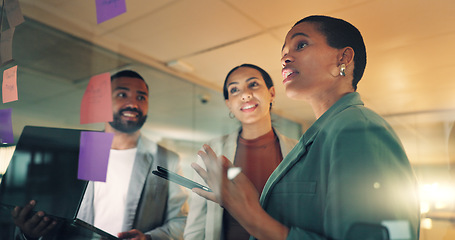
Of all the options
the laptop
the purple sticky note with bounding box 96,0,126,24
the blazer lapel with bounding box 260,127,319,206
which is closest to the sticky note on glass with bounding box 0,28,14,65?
the laptop

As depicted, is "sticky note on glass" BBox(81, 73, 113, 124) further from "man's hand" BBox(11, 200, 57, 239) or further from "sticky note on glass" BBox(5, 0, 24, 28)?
"sticky note on glass" BBox(5, 0, 24, 28)

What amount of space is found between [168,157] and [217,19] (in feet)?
1.38

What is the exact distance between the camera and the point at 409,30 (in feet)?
1.98

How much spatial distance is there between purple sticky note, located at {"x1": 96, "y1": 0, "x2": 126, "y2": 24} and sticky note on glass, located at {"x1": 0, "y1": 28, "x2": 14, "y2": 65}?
486mm

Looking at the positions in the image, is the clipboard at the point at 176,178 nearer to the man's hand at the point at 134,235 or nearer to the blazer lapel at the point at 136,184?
the blazer lapel at the point at 136,184

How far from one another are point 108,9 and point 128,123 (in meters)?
0.38

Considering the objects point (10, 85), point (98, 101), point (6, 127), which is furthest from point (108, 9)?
point (6, 127)

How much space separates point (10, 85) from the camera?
129 cm

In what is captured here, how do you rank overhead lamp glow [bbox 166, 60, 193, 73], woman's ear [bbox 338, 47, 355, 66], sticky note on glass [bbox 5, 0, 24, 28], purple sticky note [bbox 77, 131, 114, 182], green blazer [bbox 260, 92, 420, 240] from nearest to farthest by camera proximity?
green blazer [bbox 260, 92, 420, 240] < woman's ear [bbox 338, 47, 355, 66] < overhead lamp glow [bbox 166, 60, 193, 73] < purple sticky note [bbox 77, 131, 114, 182] < sticky note on glass [bbox 5, 0, 24, 28]

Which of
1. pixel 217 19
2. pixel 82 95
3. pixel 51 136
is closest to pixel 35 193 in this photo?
pixel 51 136

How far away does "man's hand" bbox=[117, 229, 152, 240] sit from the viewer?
3.02ft

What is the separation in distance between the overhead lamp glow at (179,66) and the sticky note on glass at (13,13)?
2.54 feet

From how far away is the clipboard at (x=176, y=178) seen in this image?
2.40 ft

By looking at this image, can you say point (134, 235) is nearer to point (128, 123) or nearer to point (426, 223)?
point (128, 123)
